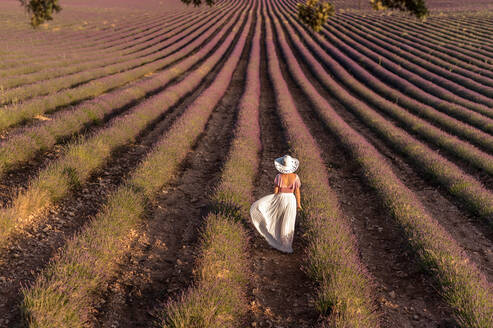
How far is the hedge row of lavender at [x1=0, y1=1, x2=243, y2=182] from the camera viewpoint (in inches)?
268

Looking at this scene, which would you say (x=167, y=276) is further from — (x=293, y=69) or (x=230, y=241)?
(x=293, y=69)

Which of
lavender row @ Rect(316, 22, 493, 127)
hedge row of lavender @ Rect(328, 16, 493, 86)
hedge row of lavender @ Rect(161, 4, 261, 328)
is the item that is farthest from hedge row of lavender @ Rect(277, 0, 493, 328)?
hedge row of lavender @ Rect(328, 16, 493, 86)

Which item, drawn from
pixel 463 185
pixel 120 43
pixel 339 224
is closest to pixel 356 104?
pixel 463 185

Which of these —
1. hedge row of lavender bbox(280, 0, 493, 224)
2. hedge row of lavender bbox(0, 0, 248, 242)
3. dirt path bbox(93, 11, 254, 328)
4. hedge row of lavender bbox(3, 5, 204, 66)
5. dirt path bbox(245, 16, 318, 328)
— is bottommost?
hedge row of lavender bbox(280, 0, 493, 224)

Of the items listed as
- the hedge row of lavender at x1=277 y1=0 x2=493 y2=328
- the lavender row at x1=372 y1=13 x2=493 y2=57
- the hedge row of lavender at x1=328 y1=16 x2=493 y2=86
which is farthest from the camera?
the lavender row at x1=372 y1=13 x2=493 y2=57

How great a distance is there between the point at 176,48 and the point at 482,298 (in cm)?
2779

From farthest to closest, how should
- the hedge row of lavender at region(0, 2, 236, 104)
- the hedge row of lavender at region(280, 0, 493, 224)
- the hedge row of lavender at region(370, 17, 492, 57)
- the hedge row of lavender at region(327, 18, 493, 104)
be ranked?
the hedge row of lavender at region(370, 17, 492, 57) < the hedge row of lavender at region(327, 18, 493, 104) < the hedge row of lavender at region(0, 2, 236, 104) < the hedge row of lavender at region(280, 0, 493, 224)

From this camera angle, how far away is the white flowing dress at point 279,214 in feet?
16.3

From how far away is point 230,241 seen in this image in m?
4.54

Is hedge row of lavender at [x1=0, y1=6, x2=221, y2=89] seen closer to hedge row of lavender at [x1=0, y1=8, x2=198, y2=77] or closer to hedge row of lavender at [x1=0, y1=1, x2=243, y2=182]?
hedge row of lavender at [x1=0, y1=8, x2=198, y2=77]

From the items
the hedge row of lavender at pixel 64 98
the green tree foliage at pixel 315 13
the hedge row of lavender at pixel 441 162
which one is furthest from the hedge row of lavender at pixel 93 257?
the hedge row of lavender at pixel 441 162

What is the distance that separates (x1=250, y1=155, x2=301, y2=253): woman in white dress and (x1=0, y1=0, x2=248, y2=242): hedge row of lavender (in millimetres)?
3325

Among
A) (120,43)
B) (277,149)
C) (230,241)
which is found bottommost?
(277,149)

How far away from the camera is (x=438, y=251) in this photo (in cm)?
463
